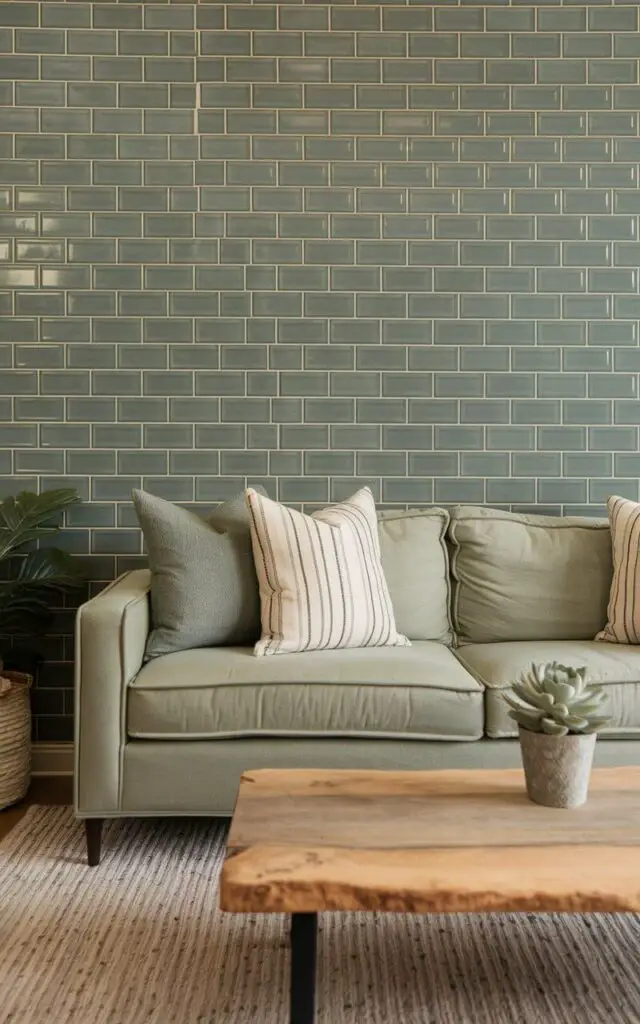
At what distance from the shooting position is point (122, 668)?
231 cm

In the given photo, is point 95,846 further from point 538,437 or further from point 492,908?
point 538,437

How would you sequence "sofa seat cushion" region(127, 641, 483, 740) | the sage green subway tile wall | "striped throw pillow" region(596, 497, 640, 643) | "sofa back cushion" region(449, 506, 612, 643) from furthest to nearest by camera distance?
the sage green subway tile wall < "sofa back cushion" region(449, 506, 612, 643) < "striped throw pillow" region(596, 497, 640, 643) < "sofa seat cushion" region(127, 641, 483, 740)

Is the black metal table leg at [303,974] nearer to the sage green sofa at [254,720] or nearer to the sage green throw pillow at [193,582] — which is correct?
the sage green sofa at [254,720]

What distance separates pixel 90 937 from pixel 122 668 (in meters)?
0.66

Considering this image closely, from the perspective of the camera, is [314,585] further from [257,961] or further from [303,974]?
[303,974]

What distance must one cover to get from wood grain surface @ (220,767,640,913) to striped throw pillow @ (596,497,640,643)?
101 cm

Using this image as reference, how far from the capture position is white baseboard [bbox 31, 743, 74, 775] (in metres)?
3.15

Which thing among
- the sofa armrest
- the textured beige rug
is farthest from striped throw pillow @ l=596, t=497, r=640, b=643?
the sofa armrest

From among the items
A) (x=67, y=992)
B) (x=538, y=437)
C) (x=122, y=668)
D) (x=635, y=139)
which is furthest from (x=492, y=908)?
(x=635, y=139)

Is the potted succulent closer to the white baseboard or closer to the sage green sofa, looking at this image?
the sage green sofa

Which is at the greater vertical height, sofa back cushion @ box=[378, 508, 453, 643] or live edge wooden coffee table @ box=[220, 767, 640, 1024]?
sofa back cushion @ box=[378, 508, 453, 643]

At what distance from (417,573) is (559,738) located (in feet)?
4.34

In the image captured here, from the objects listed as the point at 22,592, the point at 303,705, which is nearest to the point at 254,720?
the point at 303,705

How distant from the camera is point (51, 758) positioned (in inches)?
124
